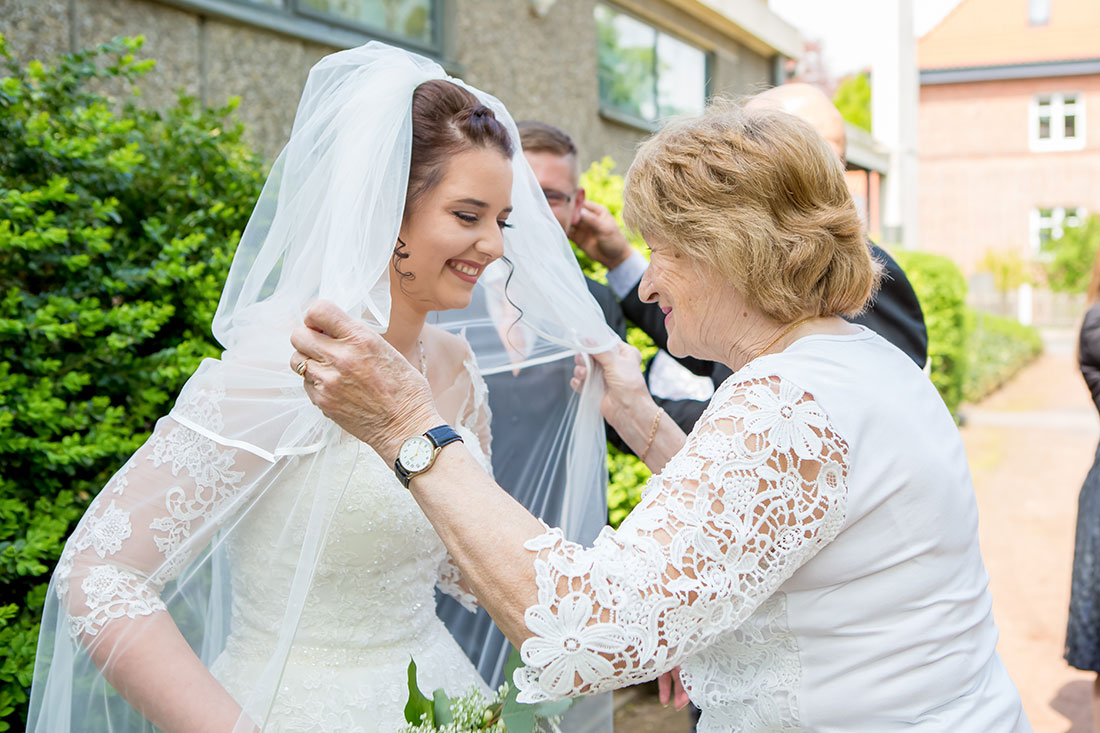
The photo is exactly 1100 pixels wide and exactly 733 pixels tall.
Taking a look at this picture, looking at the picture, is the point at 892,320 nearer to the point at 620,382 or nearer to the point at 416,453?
the point at 620,382

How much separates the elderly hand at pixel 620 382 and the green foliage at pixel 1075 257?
1294 inches

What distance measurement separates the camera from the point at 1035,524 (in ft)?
29.9

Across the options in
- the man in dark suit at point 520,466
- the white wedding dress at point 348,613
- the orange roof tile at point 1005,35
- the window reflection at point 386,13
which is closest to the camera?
the white wedding dress at point 348,613

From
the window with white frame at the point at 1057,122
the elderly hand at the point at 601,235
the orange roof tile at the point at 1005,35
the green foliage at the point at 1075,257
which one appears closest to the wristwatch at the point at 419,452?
the elderly hand at the point at 601,235

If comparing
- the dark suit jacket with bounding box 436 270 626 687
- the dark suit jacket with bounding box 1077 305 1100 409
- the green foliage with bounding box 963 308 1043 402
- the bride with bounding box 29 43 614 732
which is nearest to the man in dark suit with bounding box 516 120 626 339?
the dark suit jacket with bounding box 436 270 626 687

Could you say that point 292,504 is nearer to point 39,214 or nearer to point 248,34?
point 39,214

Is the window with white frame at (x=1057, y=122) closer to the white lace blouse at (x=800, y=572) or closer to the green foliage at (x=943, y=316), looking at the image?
the green foliage at (x=943, y=316)

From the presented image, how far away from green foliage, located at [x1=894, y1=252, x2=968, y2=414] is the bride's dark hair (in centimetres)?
1206

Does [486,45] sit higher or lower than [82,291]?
higher

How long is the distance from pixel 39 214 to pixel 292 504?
1.35m

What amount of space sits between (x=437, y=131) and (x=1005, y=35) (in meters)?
40.1

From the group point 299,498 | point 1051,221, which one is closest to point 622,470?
point 299,498

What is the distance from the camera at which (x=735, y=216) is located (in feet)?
5.87

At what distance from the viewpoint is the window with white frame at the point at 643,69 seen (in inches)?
366
